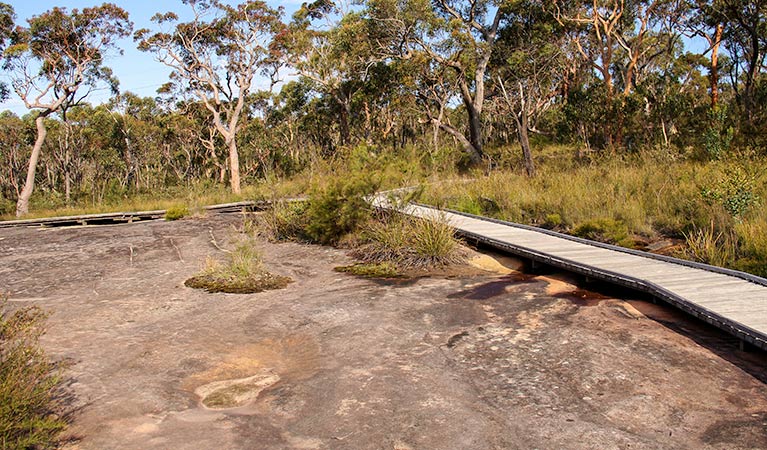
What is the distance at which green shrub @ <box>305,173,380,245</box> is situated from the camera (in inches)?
452

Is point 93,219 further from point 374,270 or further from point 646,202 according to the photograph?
point 646,202

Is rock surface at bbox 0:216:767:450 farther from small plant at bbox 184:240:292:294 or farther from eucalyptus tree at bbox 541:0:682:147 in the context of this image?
eucalyptus tree at bbox 541:0:682:147

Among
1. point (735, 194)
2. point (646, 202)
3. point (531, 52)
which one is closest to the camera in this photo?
point (735, 194)

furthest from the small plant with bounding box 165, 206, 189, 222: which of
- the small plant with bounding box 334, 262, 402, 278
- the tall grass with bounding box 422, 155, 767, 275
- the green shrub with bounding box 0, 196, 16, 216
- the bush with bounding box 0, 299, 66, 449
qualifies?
the green shrub with bounding box 0, 196, 16, 216

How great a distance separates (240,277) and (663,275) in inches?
204

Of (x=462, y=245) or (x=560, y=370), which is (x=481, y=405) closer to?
(x=560, y=370)

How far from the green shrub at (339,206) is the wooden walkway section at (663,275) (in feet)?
4.50

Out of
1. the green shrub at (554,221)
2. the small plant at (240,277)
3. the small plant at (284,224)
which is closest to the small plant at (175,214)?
the small plant at (284,224)

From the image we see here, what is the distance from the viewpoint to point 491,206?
47.2 feet

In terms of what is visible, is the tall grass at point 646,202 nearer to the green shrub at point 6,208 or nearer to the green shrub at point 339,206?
the green shrub at point 339,206

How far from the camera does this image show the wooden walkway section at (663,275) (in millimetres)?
5219

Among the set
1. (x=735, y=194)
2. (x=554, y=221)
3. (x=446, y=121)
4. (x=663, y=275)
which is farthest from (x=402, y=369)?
(x=446, y=121)

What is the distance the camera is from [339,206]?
463 inches

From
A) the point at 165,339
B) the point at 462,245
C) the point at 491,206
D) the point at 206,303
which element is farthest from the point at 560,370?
the point at 491,206
